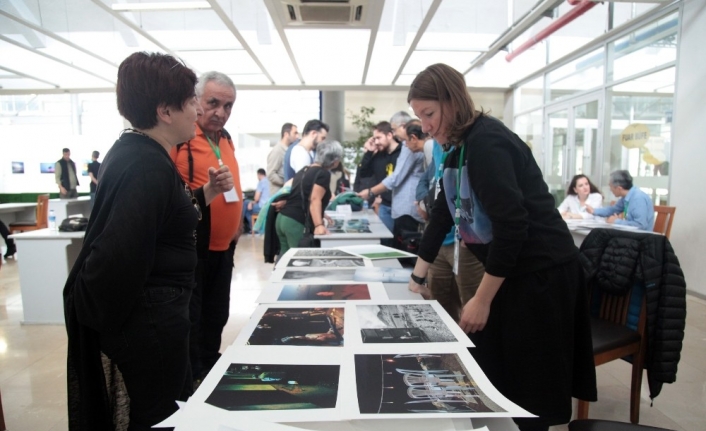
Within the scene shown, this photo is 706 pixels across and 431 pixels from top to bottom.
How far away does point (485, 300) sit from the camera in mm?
1101

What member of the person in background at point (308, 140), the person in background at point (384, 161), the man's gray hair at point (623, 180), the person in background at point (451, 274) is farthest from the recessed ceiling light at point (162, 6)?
the man's gray hair at point (623, 180)

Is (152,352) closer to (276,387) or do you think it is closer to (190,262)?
(190,262)

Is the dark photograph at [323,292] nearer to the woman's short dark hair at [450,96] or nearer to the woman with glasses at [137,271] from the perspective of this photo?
the woman with glasses at [137,271]

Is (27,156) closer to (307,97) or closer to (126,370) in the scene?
(307,97)

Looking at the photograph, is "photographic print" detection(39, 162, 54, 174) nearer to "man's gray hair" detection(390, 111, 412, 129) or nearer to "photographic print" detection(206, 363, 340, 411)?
"man's gray hair" detection(390, 111, 412, 129)

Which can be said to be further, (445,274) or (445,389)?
(445,274)

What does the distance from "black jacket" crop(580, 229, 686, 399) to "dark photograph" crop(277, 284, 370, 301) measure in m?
1.17

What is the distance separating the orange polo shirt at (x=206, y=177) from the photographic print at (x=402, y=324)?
0.89 metres

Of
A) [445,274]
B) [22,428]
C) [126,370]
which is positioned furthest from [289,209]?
[126,370]

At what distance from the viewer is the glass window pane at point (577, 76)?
6134 millimetres

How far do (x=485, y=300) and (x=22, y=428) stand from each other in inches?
83.3

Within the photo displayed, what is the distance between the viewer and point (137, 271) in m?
0.93

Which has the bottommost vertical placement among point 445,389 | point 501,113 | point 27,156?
point 445,389

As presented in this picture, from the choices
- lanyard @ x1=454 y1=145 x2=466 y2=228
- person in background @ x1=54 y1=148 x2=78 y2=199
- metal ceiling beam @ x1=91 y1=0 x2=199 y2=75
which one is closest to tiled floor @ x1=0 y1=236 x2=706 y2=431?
lanyard @ x1=454 y1=145 x2=466 y2=228
